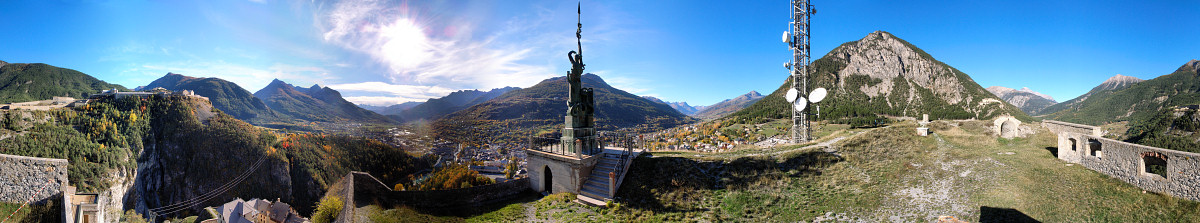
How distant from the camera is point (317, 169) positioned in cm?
2712

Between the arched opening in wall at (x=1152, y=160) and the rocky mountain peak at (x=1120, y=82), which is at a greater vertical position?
the rocky mountain peak at (x=1120, y=82)

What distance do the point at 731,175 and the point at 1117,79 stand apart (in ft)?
413

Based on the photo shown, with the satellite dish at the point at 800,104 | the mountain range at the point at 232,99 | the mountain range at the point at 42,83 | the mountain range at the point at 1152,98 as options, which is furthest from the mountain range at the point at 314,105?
the mountain range at the point at 1152,98

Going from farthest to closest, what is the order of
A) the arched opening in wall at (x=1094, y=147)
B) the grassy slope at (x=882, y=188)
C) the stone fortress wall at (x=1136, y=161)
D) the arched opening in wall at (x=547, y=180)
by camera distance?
the arched opening in wall at (x=547, y=180) → the arched opening in wall at (x=1094, y=147) → the grassy slope at (x=882, y=188) → the stone fortress wall at (x=1136, y=161)

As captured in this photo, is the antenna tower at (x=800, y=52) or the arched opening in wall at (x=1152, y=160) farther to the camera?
the antenna tower at (x=800, y=52)


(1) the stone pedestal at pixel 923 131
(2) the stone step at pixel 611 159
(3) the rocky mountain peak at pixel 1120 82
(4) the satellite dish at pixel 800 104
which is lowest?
(2) the stone step at pixel 611 159

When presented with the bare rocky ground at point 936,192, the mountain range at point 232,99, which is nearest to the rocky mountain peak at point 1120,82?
the bare rocky ground at point 936,192

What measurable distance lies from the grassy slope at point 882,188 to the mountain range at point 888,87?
33177mm

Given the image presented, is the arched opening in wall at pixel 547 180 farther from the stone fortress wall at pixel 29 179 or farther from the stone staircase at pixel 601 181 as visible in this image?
the stone fortress wall at pixel 29 179

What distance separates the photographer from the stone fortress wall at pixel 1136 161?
621 cm

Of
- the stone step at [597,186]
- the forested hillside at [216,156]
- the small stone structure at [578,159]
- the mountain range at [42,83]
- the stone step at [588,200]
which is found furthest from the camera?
the forested hillside at [216,156]

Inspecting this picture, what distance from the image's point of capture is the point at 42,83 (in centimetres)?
2409

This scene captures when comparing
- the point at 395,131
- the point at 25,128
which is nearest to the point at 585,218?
the point at 395,131

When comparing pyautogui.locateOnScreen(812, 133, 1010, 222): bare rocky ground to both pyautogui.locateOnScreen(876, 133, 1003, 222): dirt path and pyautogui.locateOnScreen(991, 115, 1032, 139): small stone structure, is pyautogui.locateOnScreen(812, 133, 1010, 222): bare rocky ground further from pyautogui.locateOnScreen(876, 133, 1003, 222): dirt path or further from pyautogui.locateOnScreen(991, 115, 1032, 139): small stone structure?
pyautogui.locateOnScreen(991, 115, 1032, 139): small stone structure
